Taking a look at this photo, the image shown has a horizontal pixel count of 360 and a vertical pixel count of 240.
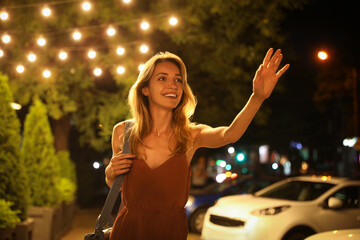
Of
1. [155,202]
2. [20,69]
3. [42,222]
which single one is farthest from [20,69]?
[155,202]

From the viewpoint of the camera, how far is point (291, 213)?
7.99 metres

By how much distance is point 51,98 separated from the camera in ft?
44.8

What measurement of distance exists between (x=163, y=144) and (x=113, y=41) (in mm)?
11172

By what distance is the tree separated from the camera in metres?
13.2

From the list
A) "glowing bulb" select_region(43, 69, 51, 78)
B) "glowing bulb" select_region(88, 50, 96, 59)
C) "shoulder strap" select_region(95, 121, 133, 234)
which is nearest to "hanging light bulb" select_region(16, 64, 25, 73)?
"glowing bulb" select_region(43, 69, 51, 78)

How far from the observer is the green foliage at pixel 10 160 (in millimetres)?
7293

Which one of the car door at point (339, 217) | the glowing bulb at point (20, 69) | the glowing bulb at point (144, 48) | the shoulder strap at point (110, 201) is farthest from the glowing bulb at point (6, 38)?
the shoulder strap at point (110, 201)

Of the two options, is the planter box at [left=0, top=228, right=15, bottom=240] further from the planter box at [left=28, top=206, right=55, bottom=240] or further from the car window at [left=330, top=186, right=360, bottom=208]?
the car window at [left=330, top=186, right=360, bottom=208]

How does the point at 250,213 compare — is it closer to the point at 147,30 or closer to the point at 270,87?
the point at 270,87

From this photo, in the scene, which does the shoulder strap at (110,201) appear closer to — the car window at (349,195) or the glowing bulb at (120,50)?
the car window at (349,195)

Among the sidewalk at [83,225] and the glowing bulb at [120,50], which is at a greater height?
the glowing bulb at [120,50]

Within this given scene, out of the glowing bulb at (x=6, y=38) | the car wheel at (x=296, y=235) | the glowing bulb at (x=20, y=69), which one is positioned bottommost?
the car wheel at (x=296, y=235)

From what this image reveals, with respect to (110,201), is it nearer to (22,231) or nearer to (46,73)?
(22,231)

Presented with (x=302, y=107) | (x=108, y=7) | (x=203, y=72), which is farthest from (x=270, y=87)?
(x=302, y=107)
